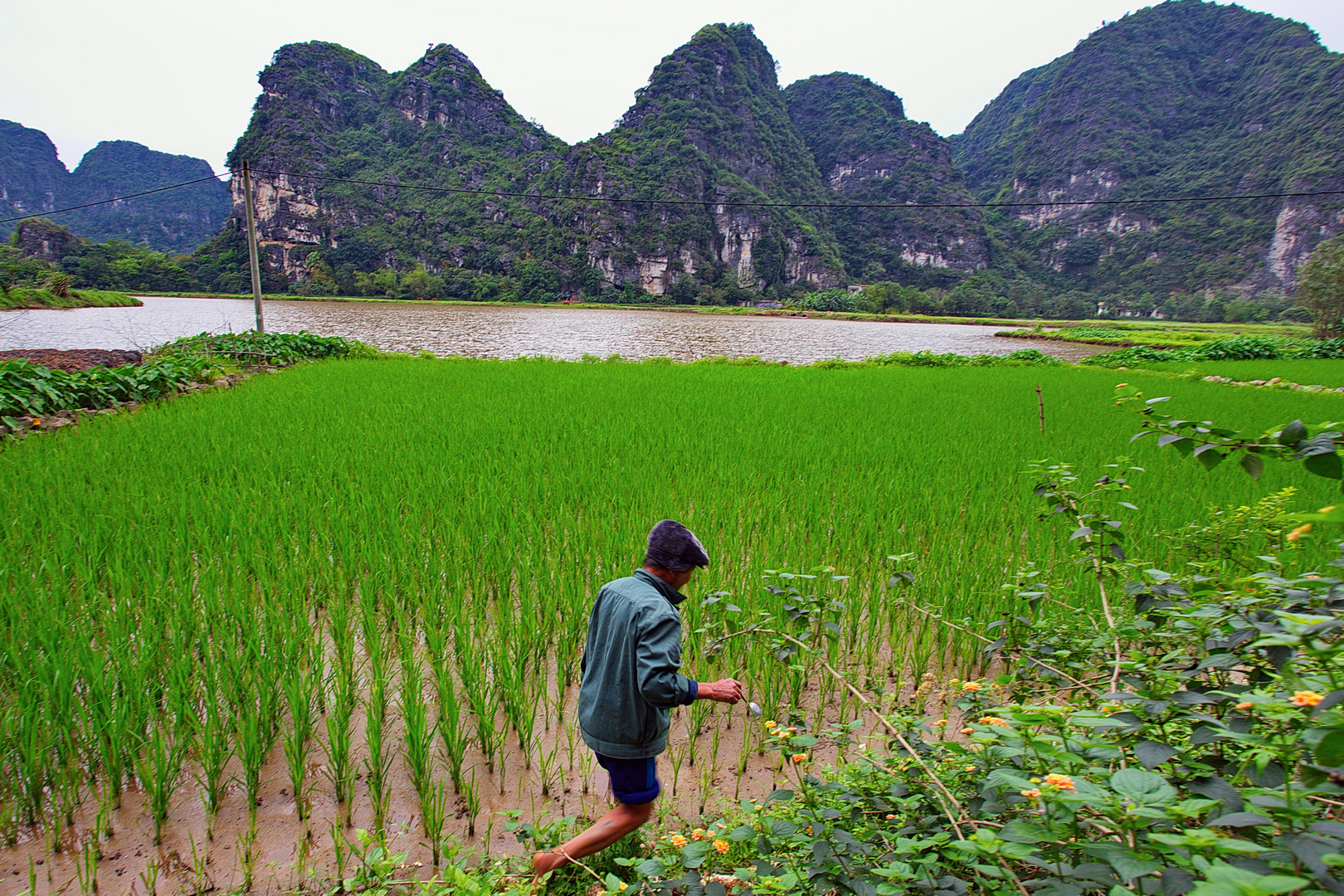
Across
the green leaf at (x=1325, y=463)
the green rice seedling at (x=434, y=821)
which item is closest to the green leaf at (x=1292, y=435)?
the green leaf at (x=1325, y=463)

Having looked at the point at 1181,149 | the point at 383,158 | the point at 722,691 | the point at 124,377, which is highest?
the point at 1181,149

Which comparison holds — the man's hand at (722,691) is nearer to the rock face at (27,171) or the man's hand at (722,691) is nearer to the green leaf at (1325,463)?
the green leaf at (1325,463)

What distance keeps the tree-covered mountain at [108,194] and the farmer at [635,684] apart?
10252cm

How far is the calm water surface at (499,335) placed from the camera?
14.2 metres

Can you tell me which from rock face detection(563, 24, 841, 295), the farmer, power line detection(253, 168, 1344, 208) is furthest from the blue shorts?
rock face detection(563, 24, 841, 295)

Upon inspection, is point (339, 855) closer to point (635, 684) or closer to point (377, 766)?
point (377, 766)

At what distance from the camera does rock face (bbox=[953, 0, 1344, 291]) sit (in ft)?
198

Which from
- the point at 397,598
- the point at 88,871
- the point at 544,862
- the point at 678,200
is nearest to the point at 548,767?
the point at 544,862

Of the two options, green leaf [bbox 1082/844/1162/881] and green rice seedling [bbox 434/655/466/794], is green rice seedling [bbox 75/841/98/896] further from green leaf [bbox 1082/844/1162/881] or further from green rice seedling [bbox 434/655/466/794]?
green leaf [bbox 1082/844/1162/881]

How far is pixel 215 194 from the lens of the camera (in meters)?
99.6

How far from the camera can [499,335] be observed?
73.1 ft

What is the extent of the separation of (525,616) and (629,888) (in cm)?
138

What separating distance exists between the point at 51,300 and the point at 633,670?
29.8 metres

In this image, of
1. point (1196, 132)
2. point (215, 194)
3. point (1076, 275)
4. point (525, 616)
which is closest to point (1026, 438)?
point (525, 616)
